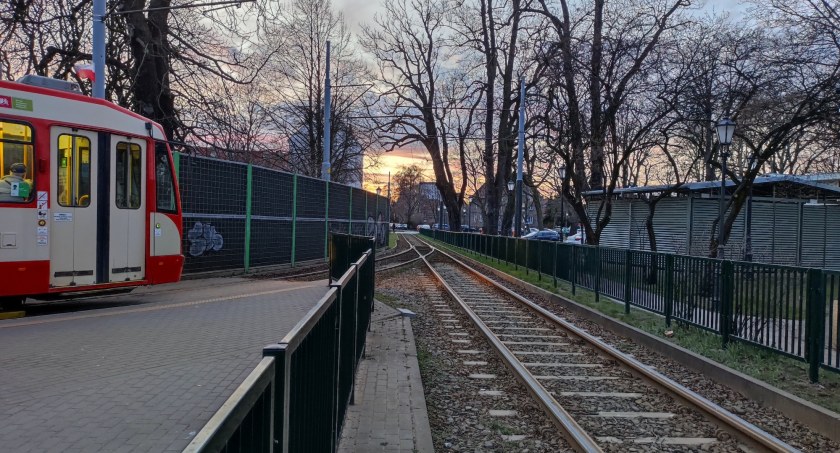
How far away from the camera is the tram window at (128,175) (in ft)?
32.0

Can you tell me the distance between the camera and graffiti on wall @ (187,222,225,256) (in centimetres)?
1424

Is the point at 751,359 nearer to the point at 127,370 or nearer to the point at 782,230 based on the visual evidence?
the point at 127,370

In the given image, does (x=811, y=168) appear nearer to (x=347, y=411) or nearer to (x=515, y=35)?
(x=515, y=35)

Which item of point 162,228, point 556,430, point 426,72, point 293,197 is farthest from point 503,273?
point 426,72

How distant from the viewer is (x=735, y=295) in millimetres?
8406

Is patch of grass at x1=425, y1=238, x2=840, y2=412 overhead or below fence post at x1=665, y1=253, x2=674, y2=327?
below

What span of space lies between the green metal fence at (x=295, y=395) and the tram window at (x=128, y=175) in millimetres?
6370

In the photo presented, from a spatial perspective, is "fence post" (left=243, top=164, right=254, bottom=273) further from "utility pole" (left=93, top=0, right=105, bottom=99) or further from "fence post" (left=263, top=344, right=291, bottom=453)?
"fence post" (left=263, top=344, right=291, bottom=453)

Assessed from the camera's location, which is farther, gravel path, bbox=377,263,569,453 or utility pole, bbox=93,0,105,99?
utility pole, bbox=93,0,105,99

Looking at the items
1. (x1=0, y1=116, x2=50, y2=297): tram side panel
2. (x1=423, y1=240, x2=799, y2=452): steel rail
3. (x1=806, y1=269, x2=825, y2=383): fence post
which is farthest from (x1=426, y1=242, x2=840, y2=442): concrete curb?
(x1=0, y1=116, x2=50, y2=297): tram side panel

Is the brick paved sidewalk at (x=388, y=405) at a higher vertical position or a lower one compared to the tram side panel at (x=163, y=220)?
lower

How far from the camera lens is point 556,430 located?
17.9ft

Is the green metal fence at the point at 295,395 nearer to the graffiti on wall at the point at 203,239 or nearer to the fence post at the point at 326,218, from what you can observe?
the graffiti on wall at the point at 203,239

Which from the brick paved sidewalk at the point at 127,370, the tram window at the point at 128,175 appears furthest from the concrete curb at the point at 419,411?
the tram window at the point at 128,175
